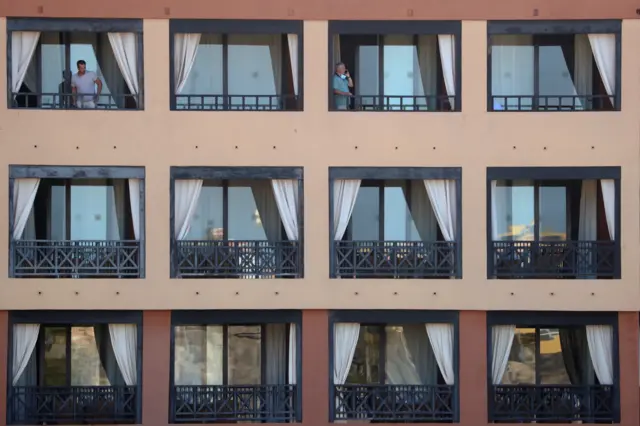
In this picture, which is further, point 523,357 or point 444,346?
point 523,357

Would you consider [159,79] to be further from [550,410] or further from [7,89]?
[550,410]

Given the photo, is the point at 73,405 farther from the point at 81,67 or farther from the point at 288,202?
the point at 81,67

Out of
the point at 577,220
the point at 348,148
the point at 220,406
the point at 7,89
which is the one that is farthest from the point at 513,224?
the point at 7,89

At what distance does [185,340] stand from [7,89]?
604cm

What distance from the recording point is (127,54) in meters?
24.7

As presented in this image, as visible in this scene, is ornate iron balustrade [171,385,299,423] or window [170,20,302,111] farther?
window [170,20,302,111]

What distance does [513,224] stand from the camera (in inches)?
995

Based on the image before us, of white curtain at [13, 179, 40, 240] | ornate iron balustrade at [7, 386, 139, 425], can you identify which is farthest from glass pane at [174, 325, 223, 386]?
white curtain at [13, 179, 40, 240]

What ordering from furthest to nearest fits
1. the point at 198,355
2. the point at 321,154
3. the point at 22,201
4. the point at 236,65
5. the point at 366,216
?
the point at 236,65
the point at 366,216
the point at 198,355
the point at 321,154
the point at 22,201

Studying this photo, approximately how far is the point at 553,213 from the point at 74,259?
9.61 m

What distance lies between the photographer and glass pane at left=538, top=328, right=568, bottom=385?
997 inches

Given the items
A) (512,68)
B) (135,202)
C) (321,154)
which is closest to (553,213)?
(512,68)

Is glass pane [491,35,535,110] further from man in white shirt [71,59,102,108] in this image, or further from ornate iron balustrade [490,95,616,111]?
man in white shirt [71,59,102,108]

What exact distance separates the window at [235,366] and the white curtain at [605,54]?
7656mm
